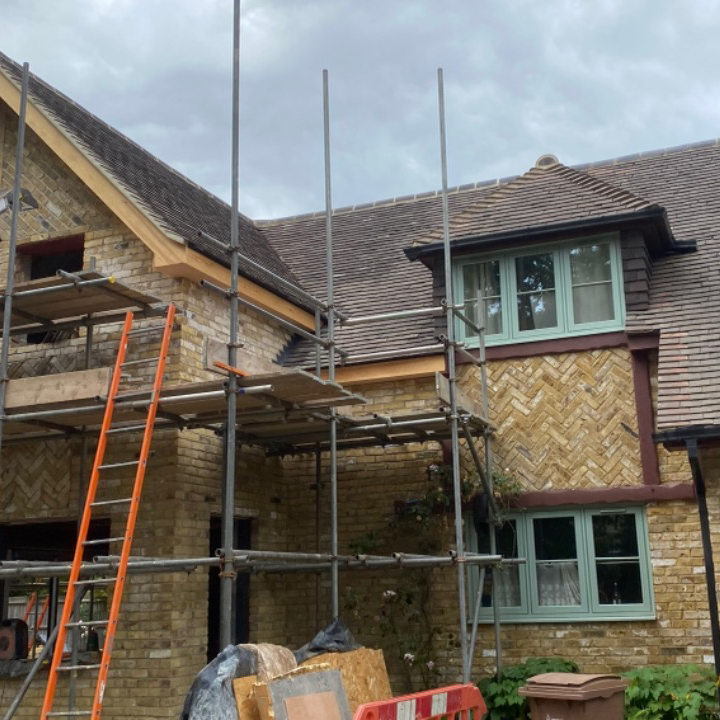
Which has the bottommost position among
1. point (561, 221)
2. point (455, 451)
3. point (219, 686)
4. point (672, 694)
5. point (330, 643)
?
point (672, 694)

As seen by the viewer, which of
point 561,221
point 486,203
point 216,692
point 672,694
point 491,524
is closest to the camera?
point 216,692

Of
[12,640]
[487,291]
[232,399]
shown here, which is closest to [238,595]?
[12,640]

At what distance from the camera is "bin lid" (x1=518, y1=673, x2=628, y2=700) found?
8711 millimetres

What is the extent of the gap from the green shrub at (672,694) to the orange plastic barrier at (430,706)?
1.95 m

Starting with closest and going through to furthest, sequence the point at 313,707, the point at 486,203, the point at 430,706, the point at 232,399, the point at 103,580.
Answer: the point at 313,707 → the point at 430,706 → the point at 103,580 → the point at 232,399 → the point at 486,203

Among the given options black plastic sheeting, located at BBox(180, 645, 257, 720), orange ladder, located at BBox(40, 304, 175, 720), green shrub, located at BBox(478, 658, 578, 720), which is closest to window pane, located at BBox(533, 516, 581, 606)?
green shrub, located at BBox(478, 658, 578, 720)

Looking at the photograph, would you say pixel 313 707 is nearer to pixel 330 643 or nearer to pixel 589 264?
pixel 330 643

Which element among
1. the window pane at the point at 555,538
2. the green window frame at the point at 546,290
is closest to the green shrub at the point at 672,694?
the window pane at the point at 555,538

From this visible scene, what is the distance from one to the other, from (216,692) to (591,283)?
7.17 meters

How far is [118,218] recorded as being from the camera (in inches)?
456

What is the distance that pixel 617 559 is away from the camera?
11109 millimetres

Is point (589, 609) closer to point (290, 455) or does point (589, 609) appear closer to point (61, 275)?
point (290, 455)

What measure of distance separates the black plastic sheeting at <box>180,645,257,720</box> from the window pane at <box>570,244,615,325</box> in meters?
6.50

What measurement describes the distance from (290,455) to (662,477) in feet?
15.2
